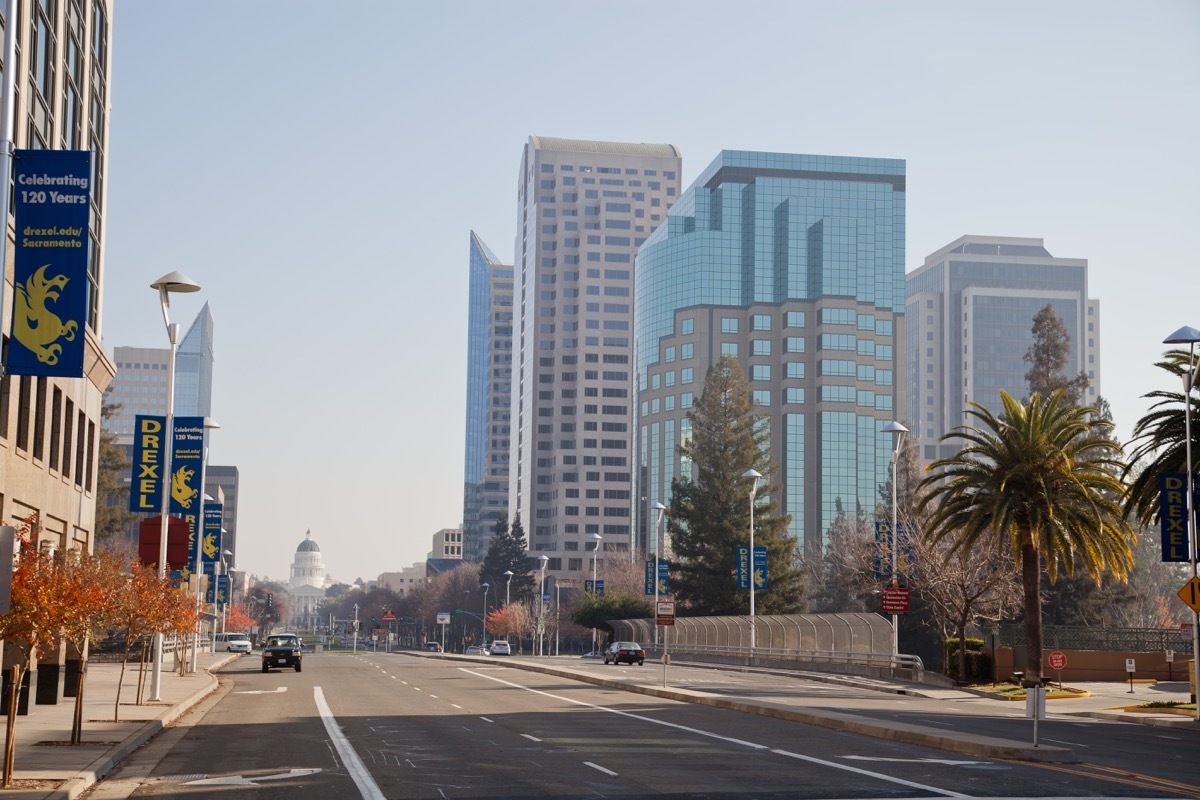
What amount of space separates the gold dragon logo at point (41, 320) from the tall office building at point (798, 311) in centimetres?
16005

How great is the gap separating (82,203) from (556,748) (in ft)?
39.8

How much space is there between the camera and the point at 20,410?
113 feet

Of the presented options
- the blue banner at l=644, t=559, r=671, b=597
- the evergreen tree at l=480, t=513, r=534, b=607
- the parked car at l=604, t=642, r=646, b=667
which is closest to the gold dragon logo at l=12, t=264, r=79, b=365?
the parked car at l=604, t=642, r=646, b=667

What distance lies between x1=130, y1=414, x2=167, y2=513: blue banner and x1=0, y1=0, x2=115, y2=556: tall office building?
1930mm

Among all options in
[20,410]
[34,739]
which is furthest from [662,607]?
[34,739]

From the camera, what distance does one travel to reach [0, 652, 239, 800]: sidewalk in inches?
698

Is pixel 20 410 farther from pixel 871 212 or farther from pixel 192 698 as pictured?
pixel 871 212

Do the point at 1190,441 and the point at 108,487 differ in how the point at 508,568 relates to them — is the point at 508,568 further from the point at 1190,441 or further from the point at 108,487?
the point at 1190,441

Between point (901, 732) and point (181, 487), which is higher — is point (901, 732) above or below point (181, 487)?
below

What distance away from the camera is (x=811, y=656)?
6556 centimetres

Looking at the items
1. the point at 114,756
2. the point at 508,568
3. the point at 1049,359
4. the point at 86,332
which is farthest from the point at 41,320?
the point at 508,568

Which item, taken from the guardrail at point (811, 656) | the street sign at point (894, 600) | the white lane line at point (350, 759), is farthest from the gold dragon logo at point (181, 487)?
the street sign at point (894, 600)

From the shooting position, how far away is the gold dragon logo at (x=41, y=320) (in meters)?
17.9

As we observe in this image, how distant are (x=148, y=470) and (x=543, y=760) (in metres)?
24.5
